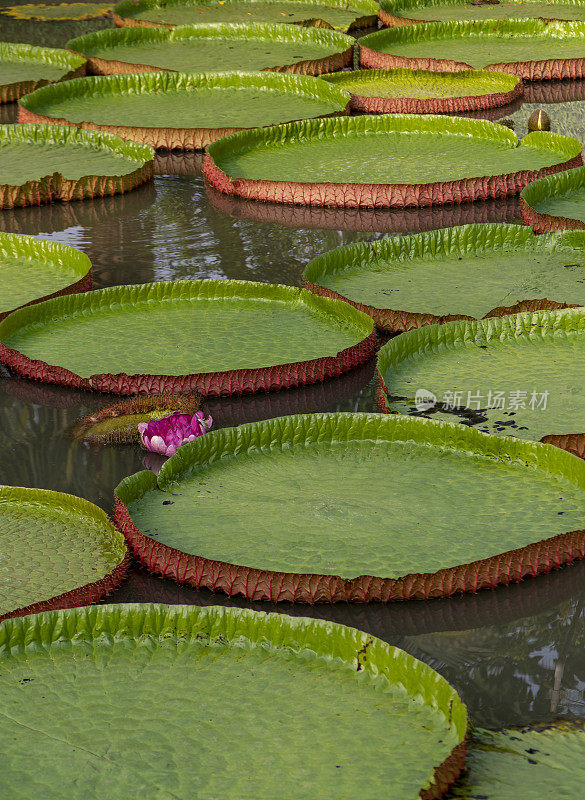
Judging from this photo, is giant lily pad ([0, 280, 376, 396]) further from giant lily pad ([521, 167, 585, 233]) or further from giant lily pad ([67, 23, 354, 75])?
giant lily pad ([67, 23, 354, 75])

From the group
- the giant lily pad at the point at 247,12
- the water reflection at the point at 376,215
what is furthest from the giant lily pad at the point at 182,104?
the giant lily pad at the point at 247,12

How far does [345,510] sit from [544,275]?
6.80 ft

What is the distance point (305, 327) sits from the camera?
13.9ft

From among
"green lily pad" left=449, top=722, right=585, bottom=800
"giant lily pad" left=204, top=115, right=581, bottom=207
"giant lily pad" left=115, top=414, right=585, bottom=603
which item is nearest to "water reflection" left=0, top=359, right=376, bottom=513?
"giant lily pad" left=115, top=414, right=585, bottom=603

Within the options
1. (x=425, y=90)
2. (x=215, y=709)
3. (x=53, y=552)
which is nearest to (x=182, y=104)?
(x=425, y=90)

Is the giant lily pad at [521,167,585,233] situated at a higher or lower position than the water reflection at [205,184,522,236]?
higher

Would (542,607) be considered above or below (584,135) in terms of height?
below

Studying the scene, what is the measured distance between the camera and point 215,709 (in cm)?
220

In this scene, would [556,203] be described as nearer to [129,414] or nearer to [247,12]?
[129,414]

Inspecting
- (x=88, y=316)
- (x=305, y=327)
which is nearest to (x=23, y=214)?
(x=88, y=316)

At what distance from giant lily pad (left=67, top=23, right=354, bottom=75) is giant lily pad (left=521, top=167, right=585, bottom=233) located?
3141 millimetres

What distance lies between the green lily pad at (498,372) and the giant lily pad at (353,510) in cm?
22

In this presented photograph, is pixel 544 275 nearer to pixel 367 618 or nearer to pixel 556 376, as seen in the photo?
pixel 556 376

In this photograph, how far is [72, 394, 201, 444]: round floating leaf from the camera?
357cm
